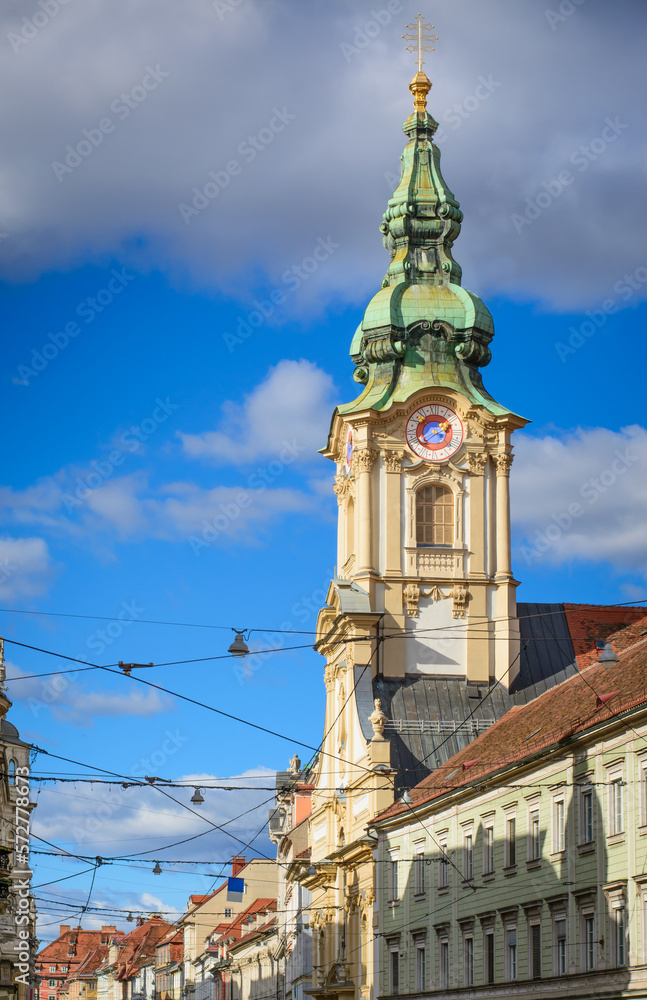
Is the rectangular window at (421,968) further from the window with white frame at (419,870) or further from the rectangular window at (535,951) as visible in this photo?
the rectangular window at (535,951)

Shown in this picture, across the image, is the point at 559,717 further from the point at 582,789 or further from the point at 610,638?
the point at 610,638

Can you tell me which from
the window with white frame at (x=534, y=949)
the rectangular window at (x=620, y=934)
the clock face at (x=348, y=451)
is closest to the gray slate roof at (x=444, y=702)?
the clock face at (x=348, y=451)

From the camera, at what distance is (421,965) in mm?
51562

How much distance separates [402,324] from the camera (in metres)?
68.7

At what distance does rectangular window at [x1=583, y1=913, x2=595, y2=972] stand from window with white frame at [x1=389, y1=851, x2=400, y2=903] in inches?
616

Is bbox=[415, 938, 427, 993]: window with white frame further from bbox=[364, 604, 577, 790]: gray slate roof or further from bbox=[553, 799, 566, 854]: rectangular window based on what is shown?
bbox=[553, 799, 566, 854]: rectangular window

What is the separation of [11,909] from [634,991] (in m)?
41.0

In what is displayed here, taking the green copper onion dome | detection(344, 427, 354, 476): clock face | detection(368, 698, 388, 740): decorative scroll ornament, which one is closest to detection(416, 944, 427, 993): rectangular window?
detection(368, 698, 388, 740): decorative scroll ornament

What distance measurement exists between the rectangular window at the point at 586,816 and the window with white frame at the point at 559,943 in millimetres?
2238

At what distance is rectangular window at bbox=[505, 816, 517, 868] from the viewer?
44469 millimetres

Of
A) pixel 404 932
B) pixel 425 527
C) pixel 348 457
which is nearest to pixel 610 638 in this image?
pixel 425 527

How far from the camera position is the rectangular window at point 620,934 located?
3691 centimetres

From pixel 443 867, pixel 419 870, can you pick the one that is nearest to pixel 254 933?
pixel 419 870

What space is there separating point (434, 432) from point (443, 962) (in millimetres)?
24078
